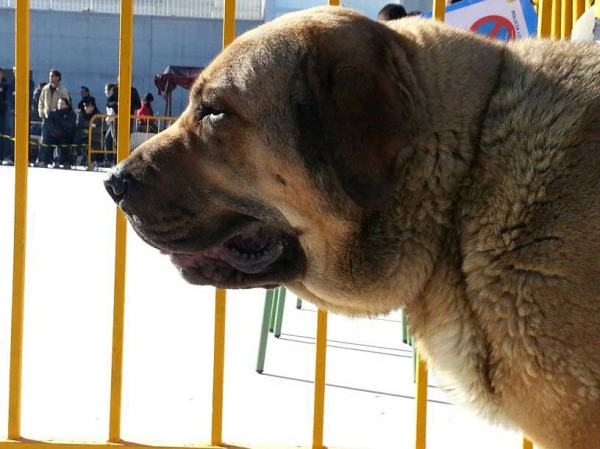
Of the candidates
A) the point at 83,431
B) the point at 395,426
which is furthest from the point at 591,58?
the point at 83,431

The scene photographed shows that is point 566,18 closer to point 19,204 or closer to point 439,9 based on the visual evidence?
point 439,9

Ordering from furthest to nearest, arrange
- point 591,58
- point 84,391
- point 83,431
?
point 84,391, point 83,431, point 591,58

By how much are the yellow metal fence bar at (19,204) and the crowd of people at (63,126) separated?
19.8 metres

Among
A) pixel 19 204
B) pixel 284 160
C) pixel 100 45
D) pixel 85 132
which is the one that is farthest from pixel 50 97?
pixel 284 160

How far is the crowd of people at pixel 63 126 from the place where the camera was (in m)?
23.5

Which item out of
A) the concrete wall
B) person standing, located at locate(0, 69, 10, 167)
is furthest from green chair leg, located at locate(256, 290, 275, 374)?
the concrete wall

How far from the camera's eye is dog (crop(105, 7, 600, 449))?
225 centimetres

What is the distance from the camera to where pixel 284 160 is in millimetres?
2596

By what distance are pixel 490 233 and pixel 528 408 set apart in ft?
1.69

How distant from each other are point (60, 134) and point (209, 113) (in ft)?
73.4

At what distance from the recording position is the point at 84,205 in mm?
12297

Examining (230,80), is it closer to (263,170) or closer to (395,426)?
(263,170)

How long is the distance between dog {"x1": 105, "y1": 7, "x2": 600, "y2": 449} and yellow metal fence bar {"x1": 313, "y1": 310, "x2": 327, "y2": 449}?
72 centimetres

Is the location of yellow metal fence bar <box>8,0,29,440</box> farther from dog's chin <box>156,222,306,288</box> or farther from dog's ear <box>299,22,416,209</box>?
dog's ear <box>299,22,416,209</box>
